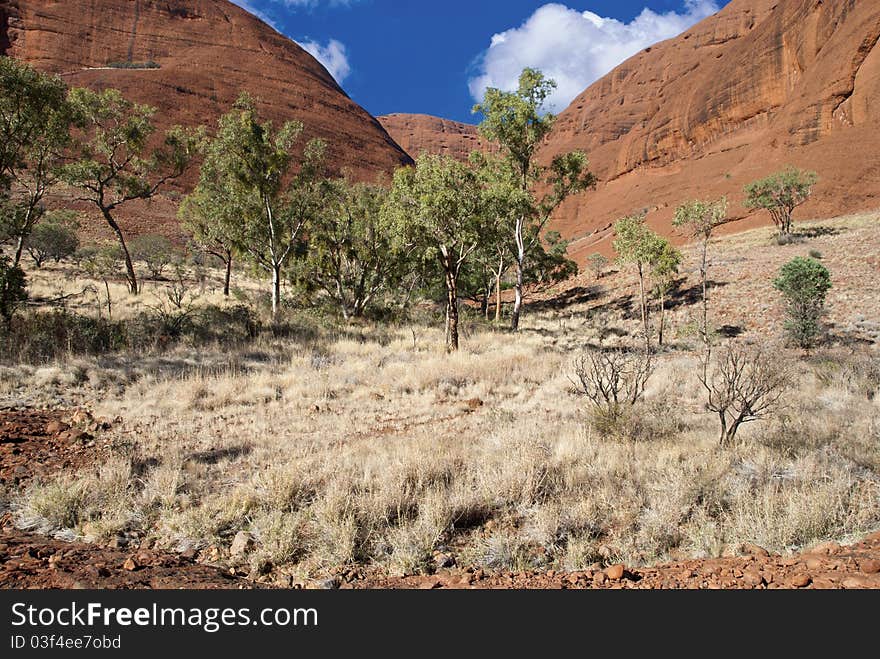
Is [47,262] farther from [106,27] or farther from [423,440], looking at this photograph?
[106,27]

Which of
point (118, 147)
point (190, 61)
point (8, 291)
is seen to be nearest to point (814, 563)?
point (8, 291)

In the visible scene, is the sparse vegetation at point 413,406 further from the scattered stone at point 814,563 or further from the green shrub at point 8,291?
the scattered stone at point 814,563

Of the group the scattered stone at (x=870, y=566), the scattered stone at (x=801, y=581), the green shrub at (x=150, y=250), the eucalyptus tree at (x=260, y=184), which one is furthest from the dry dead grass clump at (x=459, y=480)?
the green shrub at (x=150, y=250)

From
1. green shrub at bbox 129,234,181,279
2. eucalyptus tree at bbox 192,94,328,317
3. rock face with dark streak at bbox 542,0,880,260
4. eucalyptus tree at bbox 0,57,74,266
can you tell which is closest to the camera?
eucalyptus tree at bbox 0,57,74,266

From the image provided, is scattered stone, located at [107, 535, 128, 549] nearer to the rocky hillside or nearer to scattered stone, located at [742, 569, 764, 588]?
scattered stone, located at [742, 569, 764, 588]

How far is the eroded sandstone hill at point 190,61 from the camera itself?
78.4 metres

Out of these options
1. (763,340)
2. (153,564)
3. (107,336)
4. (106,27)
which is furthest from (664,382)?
(106,27)

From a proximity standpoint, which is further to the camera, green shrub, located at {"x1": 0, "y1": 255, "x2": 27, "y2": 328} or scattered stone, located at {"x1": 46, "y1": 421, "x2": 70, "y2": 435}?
green shrub, located at {"x1": 0, "y1": 255, "x2": 27, "y2": 328}

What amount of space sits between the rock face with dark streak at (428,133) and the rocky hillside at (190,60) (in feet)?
165

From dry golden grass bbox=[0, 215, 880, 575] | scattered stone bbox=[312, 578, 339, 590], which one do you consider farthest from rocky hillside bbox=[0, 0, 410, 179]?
scattered stone bbox=[312, 578, 339, 590]

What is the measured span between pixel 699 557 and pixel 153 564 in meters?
4.20

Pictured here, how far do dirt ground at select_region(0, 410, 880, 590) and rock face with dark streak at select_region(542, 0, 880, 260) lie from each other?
5066 centimetres

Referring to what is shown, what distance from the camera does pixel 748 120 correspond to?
6431 centimetres

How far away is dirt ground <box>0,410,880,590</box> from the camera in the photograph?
294cm
